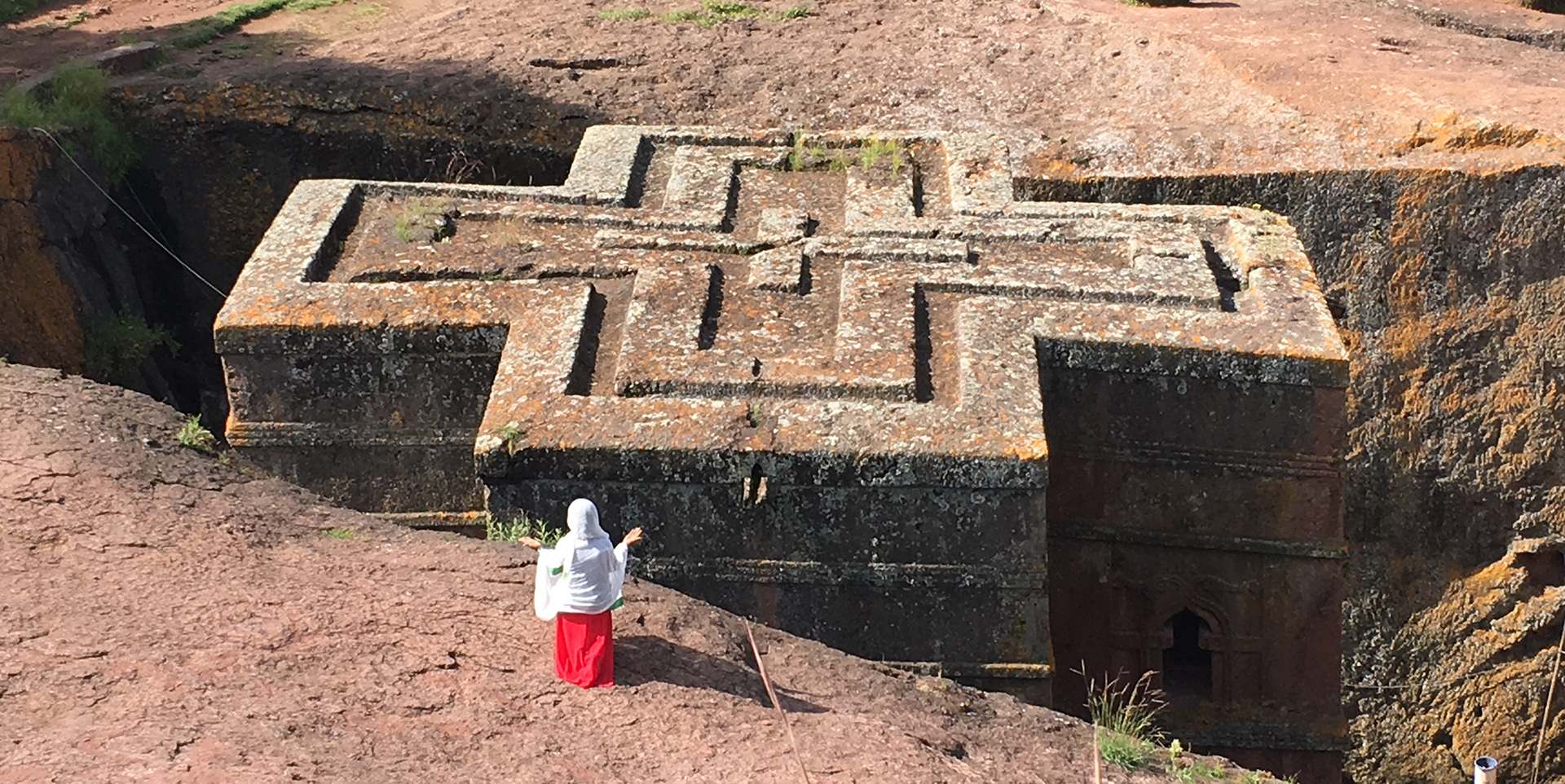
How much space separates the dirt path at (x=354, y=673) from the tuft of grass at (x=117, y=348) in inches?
178

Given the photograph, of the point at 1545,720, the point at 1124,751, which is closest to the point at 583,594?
the point at 1124,751

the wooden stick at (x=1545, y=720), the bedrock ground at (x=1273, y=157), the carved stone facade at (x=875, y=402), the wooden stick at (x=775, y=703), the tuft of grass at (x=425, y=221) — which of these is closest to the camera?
the wooden stick at (x=775, y=703)

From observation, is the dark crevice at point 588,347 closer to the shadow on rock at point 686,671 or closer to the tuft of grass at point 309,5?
the shadow on rock at point 686,671

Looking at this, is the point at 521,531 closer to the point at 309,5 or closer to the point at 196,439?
the point at 196,439

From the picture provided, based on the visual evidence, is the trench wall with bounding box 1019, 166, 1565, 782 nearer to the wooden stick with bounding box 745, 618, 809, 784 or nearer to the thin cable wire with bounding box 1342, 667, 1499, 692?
the thin cable wire with bounding box 1342, 667, 1499, 692

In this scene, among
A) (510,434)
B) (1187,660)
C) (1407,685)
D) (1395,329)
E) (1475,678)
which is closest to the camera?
(510,434)

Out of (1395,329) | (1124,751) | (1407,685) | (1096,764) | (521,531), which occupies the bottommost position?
(1407,685)

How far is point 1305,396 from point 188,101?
8.52 meters

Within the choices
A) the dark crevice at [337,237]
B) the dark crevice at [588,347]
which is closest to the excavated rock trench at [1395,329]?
the dark crevice at [337,237]

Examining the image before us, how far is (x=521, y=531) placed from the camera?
586 centimetres

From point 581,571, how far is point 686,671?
0.61 meters

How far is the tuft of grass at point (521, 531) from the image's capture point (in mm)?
5828

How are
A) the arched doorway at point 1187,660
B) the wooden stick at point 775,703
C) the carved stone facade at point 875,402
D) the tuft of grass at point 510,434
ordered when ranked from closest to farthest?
the wooden stick at point 775,703
the tuft of grass at point 510,434
the carved stone facade at point 875,402
the arched doorway at point 1187,660

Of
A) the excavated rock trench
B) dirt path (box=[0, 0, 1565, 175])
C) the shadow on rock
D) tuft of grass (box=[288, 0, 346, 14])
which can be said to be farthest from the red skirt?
tuft of grass (box=[288, 0, 346, 14])
